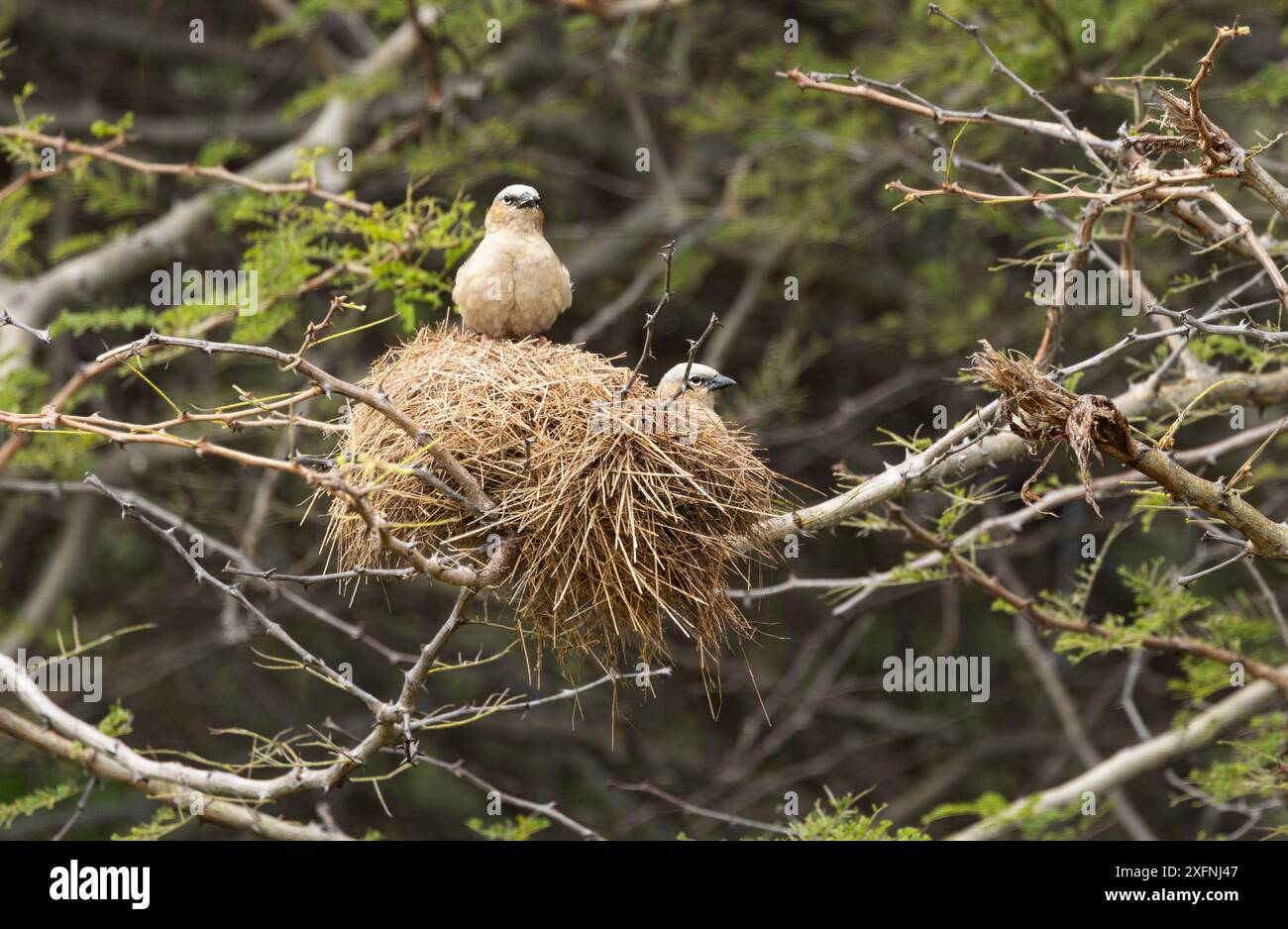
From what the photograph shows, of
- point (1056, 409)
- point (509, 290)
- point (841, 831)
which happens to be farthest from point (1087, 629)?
point (509, 290)

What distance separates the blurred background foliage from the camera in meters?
9.06

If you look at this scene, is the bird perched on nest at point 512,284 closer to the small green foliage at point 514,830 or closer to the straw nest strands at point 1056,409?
the small green foliage at point 514,830

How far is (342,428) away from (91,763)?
5.40 feet

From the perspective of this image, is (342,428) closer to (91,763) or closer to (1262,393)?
(91,763)

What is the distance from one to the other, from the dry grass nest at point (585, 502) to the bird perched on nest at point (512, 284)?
26.3 inches

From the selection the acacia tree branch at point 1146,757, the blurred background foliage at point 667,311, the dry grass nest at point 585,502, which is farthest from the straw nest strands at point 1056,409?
the blurred background foliage at point 667,311

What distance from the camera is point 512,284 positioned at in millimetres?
5781

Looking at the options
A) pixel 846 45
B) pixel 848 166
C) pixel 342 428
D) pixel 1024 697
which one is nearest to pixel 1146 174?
pixel 342 428

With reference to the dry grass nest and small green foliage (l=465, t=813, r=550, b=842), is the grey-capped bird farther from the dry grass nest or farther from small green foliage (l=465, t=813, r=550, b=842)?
small green foliage (l=465, t=813, r=550, b=842)

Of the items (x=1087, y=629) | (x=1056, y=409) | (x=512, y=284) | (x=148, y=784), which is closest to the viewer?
(x=1056, y=409)

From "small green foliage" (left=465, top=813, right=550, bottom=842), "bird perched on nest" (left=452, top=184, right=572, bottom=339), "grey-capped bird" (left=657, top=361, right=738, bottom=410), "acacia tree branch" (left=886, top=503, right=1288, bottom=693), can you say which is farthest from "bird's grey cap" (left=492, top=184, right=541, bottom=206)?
"small green foliage" (left=465, top=813, right=550, bottom=842)

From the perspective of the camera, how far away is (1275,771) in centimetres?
497

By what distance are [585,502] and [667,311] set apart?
6.79 m

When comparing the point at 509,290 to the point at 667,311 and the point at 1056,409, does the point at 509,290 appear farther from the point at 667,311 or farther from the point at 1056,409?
the point at 667,311
